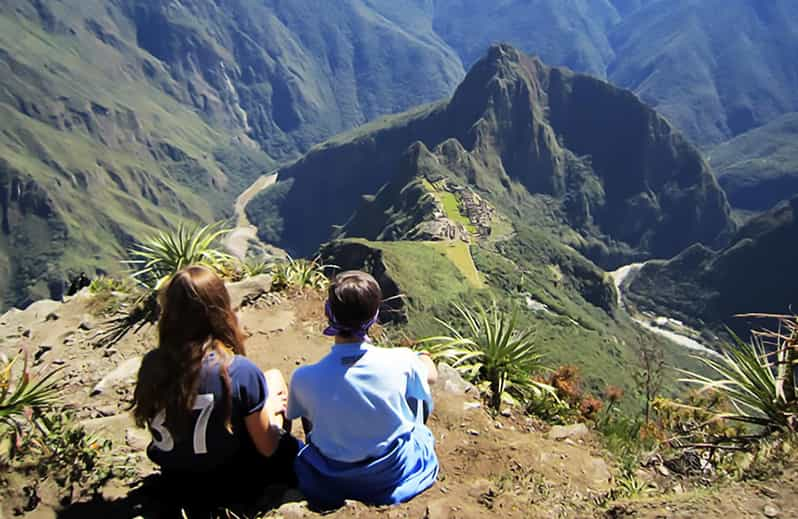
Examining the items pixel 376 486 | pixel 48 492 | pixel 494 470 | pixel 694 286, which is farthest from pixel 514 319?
pixel 694 286

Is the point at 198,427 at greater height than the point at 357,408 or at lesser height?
lesser

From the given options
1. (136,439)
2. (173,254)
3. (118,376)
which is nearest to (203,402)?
(136,439)

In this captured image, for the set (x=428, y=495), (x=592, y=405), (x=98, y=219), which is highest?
(x=428, y=495)

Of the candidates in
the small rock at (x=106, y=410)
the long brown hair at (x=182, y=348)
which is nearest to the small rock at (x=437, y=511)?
the long brown hair at (x=182, y=348)

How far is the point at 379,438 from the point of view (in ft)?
15.4

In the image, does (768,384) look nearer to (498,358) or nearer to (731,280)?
(498,358)

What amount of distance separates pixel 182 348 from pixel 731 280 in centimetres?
18663

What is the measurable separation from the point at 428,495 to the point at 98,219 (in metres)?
213

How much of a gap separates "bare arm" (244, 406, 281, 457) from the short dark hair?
3.40 ft

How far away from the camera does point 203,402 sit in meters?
4.49

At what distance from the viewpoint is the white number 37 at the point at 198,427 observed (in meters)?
4.50

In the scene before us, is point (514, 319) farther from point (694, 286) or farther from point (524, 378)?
point (694, 286)

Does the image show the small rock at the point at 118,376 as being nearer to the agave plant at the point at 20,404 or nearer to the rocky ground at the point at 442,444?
the rocky ground at the point at 442,444

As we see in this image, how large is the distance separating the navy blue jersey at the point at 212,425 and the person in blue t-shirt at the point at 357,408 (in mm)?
390
